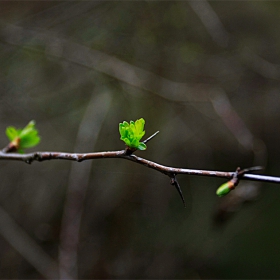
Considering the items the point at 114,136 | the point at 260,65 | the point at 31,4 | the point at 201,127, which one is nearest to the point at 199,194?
the point at 201,127

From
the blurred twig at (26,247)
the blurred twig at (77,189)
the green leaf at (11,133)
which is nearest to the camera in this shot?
the green leaf at (11,133)

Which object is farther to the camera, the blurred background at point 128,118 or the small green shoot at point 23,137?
the blurred background at point 128,118

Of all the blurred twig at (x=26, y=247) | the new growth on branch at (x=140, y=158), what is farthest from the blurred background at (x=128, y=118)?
the new growth on branch at (x=140, y=158)

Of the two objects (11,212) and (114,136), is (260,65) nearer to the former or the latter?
(114,136)

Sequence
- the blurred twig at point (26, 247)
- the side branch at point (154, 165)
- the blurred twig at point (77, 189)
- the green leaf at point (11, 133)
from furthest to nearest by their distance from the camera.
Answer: the blurred twig at point (26, 247), the blurred twig at point (77, 189), the green leaf at point (11, 133), the side branch at point (154, 165)

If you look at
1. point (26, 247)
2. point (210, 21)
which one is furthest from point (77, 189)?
point (210, 21)

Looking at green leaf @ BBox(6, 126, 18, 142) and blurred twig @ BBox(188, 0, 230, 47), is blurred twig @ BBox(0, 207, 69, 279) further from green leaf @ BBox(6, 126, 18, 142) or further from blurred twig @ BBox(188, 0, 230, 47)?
blurred twig @ BBox(188, 0, 230, 47)

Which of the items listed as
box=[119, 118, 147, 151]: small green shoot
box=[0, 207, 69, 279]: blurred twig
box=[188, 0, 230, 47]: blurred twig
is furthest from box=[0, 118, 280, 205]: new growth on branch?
box=[188, 0, 230, 47]: blurred twig

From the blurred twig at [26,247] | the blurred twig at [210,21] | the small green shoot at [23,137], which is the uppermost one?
the blurred twig at [210,21]

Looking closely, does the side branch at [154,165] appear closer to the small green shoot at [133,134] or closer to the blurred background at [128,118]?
the small green shoot at [133,134]
